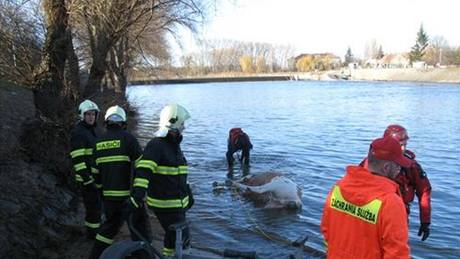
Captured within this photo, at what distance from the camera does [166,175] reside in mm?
5359

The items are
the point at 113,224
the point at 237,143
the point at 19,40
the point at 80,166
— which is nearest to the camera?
the point at 113,224

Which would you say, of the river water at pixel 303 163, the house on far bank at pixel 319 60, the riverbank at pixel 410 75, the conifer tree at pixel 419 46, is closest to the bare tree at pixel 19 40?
the river water at pixel 303 163

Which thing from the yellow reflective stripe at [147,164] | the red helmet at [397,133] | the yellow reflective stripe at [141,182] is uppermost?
the red helmet at [397,133]

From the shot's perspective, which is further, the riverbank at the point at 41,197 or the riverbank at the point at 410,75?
the riverbank at the point at 410,75

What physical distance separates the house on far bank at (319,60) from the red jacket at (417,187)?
522ft

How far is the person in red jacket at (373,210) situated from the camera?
3244 mm

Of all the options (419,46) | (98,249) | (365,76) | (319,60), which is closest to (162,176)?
(98,249)

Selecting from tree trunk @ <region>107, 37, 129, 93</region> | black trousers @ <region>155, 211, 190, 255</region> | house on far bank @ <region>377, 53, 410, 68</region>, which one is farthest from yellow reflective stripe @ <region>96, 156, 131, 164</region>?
house on far bank @ <region>377, 53, 410, 68</region>

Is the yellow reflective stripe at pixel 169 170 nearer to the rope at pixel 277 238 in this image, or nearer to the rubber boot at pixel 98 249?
the rubber boot at pixel 98 249

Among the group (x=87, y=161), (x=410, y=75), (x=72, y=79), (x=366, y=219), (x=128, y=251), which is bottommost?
(x=410, y=75)

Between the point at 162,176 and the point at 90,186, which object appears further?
the point at 90,186

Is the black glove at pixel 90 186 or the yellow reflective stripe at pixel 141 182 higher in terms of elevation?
the yellow reflective stripe at pixel 141 182

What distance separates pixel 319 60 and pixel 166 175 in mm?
169076

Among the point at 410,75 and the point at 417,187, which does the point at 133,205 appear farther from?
the point at 410,75
